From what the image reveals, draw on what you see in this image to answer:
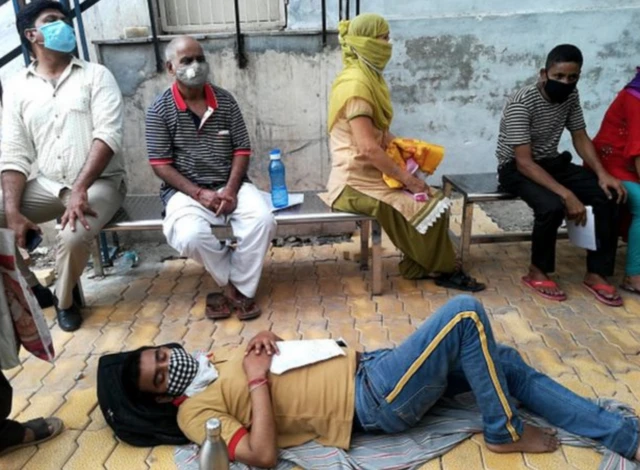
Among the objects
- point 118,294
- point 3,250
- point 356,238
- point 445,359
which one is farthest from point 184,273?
point 445,359

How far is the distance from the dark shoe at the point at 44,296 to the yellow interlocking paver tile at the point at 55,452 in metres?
1.41

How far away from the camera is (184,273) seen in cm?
408

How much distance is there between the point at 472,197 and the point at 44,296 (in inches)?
116

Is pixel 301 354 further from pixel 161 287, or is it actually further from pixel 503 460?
pixel 161 287

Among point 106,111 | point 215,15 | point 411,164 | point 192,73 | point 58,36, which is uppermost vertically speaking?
point 215,15

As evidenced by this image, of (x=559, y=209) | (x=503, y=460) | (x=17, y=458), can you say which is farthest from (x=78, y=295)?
(x=559, y=209)

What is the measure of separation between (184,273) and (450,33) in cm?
301

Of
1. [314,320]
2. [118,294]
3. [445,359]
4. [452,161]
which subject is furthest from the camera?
[452,161]

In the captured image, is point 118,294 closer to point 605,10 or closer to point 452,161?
point 452,161

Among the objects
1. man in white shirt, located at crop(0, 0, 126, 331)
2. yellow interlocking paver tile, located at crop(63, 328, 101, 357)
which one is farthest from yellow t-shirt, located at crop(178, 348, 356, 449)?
man in white shirt, located at crop(0, 0, 126, 331)

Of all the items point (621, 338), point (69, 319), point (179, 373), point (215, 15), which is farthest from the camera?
point (215, 15)

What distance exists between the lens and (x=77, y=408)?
258 cm

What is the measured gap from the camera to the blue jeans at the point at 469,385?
80.0 inches

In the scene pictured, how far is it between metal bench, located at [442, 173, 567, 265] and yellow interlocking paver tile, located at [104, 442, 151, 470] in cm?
247
